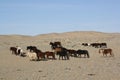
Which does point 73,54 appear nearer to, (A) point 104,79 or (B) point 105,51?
(B) point 105,51

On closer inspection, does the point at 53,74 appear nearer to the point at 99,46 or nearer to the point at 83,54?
the point at 83,54

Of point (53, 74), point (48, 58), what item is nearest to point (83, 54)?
point (48, 58)

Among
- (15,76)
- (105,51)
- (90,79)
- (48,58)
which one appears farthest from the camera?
(105,51)

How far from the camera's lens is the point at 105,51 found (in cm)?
2969

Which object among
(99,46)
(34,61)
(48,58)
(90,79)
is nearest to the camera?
(90,79)

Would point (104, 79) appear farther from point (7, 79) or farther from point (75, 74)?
point (7, 79)

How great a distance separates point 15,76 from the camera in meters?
16.9

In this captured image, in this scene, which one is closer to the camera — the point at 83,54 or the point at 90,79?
the point at 90,79

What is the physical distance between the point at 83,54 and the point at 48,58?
4583 mm

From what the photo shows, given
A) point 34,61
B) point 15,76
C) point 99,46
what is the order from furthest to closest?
point 99,46
point 34,61
point 15,76

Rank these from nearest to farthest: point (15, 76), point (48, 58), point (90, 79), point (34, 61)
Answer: point (90, 79) → point (15, 76) → point (34, 61) → point (48, 58)

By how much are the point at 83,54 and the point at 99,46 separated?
1490cm

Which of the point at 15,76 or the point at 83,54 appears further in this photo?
the point at 83,54

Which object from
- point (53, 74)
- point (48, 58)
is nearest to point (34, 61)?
point (48, 58)
